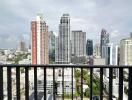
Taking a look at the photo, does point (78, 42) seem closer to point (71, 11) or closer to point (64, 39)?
point (64, 39)

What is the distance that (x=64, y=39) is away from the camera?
35938 millimetres

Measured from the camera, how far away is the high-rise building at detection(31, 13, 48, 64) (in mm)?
31422

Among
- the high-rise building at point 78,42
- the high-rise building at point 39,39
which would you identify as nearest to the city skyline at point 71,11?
the high-rise building at point 39,39

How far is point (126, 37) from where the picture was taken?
94.4 ft

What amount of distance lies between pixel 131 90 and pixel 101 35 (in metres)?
39.3

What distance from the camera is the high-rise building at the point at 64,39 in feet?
114

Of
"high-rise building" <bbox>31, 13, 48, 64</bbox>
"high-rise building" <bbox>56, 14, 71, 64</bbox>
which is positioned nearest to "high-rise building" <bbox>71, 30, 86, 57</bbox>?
"high-rise building" <bbox>56, 14, 71, 64</bbox>

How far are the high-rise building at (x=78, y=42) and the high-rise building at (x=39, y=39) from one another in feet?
21.5

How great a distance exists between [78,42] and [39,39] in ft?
36.1

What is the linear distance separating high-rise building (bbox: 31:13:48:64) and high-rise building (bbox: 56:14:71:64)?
2.58 meters

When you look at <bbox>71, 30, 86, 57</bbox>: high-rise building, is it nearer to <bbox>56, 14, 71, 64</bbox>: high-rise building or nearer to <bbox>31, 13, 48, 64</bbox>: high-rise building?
<bbox>56, 14, 71, 64</bbox>: high-rise building

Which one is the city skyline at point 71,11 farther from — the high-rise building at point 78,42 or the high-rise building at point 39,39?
the high-rise building at point 78,42

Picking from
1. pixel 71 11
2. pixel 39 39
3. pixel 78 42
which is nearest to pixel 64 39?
pixel 39 39

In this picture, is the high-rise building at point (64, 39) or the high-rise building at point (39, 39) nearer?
the high-rise building at point (39, 39)
